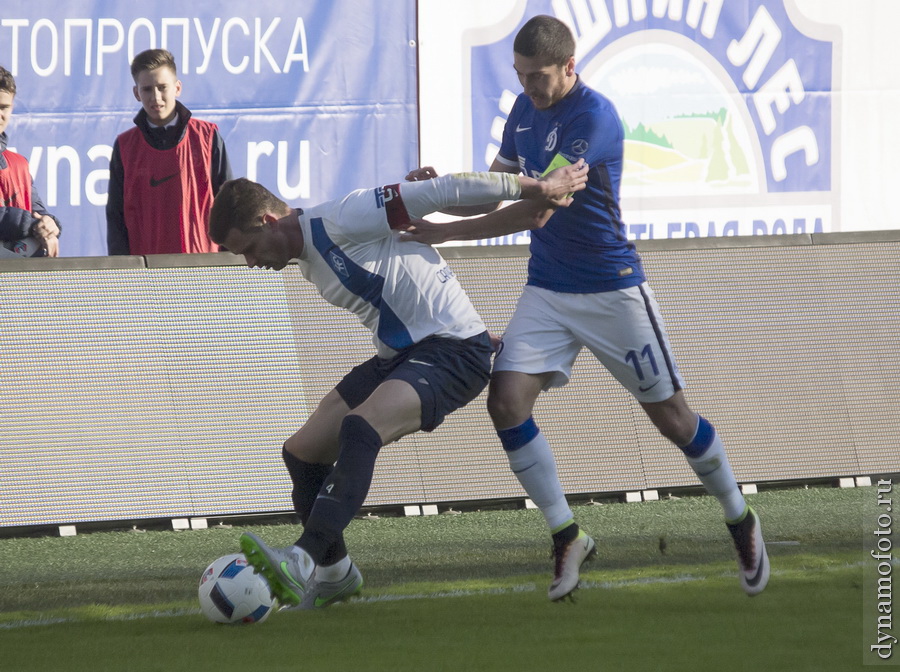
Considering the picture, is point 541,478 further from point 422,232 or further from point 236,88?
point 236,88

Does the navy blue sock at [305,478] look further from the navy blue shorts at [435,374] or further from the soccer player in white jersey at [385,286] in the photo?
the navy blue shorts at [435,374]

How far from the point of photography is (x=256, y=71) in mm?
9477

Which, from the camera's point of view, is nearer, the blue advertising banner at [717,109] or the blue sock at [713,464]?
the blue sock at [713,464]

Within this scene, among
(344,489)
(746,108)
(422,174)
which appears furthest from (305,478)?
(746,108)

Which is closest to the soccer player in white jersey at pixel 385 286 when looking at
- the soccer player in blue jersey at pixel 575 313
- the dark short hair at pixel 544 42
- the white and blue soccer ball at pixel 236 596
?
the soccer player in blue jersey at pixel 575 313

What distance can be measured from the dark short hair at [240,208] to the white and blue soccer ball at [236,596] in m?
1.15

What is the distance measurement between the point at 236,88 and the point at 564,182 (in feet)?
19.1

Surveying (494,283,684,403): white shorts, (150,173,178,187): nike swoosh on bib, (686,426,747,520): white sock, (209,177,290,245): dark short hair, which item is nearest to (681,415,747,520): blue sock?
(686,426,747,520): white sock

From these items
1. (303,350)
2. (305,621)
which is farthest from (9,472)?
(305,621)

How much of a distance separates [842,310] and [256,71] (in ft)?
16.3

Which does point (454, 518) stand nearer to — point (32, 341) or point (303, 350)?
point (303, 350)

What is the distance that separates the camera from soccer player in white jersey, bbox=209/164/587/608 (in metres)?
4.08

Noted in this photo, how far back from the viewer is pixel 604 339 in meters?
4.49

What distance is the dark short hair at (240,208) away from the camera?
4145 millimetres
